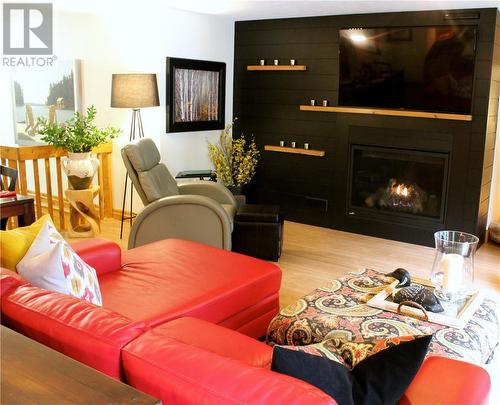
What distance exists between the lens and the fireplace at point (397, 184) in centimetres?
514

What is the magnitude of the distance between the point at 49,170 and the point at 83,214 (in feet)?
1.93

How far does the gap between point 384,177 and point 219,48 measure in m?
2.30

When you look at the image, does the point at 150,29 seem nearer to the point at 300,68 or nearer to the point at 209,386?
the point at 300,68

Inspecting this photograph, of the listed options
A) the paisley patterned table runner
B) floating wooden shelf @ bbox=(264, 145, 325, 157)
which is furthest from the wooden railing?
the paisley patterned table runner

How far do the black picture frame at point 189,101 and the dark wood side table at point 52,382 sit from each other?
4.37 m


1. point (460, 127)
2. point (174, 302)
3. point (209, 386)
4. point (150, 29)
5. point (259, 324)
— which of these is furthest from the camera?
point (150, 29)

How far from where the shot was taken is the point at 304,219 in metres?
6.00

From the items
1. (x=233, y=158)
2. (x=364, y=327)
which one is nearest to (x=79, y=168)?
(x=233, y=158)

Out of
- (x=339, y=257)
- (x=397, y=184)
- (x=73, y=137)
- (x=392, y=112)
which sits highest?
(x=392, y=112)

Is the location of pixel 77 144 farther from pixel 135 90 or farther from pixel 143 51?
pixel 143 51

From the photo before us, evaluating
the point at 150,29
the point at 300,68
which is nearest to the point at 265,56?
the point at 300,68

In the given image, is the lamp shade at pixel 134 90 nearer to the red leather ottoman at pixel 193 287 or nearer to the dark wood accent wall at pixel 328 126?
the dark wood accent wall at pixel 328 126

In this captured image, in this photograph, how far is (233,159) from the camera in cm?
626

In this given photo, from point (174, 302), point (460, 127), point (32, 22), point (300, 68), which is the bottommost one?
point (174, 302)
